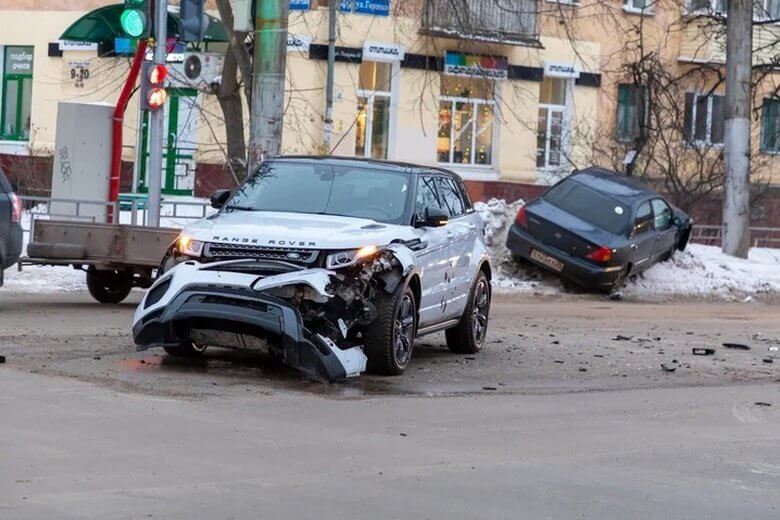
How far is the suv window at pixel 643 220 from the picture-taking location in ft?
81.4

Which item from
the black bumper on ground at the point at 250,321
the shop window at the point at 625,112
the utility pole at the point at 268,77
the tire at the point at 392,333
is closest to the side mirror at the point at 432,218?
the tire at the point at 392,333

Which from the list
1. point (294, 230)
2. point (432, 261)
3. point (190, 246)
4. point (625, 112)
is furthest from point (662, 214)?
point (625, 112)

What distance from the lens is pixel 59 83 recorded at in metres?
38.7

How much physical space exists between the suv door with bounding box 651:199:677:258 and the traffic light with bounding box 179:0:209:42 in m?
9.71

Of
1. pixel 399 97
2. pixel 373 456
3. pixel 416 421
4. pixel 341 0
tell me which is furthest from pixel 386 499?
pixel 399 97

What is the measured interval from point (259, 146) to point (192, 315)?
9410mm

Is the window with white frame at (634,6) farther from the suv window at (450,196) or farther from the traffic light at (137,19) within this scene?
the suv window at (450,196)

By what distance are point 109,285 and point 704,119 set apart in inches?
1068

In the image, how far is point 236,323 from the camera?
11.1 meters

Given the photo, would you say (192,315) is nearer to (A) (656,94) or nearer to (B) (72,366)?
(B) (72,366)

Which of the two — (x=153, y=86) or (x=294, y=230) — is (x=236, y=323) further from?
(x=153, y=86)

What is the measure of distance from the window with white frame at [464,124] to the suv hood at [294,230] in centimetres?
2827

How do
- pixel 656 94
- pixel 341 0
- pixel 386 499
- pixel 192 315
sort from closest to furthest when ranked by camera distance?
pixel 386 499 → pixel 192 315 → pixel 341 0 → pixel 656 94

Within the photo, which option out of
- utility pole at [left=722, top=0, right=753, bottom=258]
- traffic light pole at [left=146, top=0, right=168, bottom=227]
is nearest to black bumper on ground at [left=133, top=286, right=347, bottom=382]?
traffic light pole at [left=146, top=0, right=168, bottom=227]
